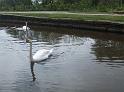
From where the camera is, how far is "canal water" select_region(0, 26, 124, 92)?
53.8 feet

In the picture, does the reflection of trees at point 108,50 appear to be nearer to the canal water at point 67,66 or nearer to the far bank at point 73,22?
the canal water at point 67,66

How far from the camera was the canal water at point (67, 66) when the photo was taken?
16391mm

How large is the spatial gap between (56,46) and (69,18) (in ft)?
49.2

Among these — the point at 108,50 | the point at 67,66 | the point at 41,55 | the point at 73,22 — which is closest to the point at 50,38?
the point at 108,50

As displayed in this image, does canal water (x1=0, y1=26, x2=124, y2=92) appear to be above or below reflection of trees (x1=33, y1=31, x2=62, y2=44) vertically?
above

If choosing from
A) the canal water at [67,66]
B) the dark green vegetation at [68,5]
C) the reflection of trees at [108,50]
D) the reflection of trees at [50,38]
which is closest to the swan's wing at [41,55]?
the canal water at [67,66]

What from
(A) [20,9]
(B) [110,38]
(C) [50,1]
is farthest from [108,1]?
(B) [110,38]

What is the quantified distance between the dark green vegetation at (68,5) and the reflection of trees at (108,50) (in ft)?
73.2

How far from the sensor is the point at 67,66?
20297 mm

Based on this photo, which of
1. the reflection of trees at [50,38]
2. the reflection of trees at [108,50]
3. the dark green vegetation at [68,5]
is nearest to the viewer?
the reflection of trees at [108,50]

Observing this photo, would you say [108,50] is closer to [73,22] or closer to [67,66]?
[67,66]

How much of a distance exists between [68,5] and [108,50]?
121 feet

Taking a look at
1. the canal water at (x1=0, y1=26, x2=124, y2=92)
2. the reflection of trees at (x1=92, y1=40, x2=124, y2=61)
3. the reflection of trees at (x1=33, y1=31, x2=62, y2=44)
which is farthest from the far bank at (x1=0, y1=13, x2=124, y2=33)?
the reflection of trees at (x1=92, y1=40, x2=124, y2=61)

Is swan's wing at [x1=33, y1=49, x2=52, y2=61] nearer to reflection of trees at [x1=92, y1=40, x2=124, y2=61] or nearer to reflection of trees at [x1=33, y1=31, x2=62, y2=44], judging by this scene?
reflection of trees at [x1=92, y1=40, x2=124, y2=61]
